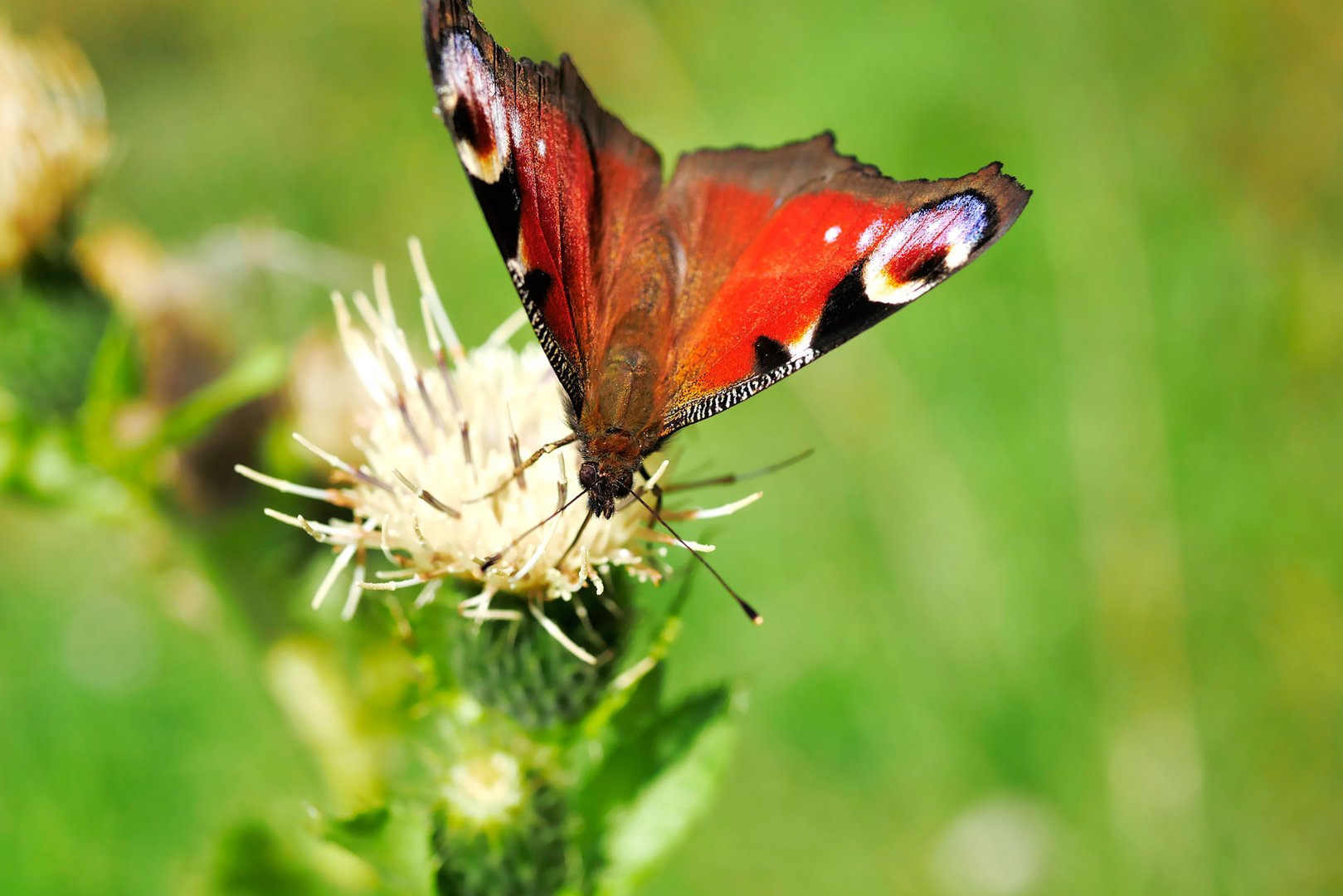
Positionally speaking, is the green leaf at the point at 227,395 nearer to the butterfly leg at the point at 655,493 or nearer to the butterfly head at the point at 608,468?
the butterfly head at the point at 608,468

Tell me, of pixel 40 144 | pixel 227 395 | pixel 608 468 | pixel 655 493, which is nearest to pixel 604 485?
pixel 608 468

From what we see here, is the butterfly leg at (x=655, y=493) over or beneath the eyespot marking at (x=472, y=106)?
beneath

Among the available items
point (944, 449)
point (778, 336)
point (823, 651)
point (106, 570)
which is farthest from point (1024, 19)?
point (106, 570)

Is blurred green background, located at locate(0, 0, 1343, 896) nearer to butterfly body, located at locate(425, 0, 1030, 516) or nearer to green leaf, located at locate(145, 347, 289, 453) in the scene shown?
green leaf, located at locate(145, 347, 289, 453)

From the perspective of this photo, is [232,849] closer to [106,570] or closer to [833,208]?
[833,208]

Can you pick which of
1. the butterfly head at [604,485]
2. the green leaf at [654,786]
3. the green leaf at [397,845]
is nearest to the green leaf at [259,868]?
the green leaf at [397,845]

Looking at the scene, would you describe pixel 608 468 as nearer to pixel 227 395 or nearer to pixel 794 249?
pixel 794 249

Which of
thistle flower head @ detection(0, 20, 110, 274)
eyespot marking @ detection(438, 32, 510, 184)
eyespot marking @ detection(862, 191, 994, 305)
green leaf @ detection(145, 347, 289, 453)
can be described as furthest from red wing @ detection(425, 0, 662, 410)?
thistle flower head @ detection(0, 20, 110, 274)
